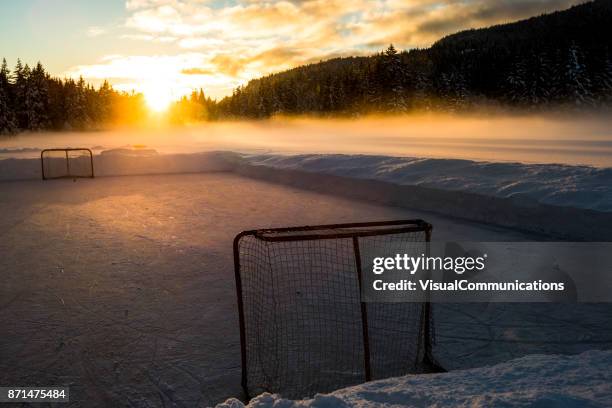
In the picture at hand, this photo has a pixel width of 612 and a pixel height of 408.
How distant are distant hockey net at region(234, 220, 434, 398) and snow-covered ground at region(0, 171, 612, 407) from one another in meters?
0.22

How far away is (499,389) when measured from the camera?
2.61m

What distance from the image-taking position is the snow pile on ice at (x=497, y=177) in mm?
8570

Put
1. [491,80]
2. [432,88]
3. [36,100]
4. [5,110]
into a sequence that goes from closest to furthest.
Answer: [5,110], [36,100], [432,88], [491,80]

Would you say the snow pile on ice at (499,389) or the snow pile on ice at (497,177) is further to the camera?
the snow pile on ice at (497,177)

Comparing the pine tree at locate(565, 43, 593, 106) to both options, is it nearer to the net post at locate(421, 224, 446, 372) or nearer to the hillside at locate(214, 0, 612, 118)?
the hillside at locate(214, 0, 612, 118)

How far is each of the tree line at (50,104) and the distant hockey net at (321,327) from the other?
5470 cm

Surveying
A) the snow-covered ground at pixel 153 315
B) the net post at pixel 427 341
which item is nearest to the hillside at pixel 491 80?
the snow-covered ground at pixel 153 315

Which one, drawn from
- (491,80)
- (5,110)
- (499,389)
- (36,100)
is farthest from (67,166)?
(491,80)

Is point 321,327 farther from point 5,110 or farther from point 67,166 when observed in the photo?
A: point 5,110

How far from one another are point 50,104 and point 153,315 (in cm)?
6457

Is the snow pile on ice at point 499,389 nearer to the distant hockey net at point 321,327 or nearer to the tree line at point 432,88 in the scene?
the distant hockey net at point 321,327

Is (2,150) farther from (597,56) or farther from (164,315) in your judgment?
(597,56)

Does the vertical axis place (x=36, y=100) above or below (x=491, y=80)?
below

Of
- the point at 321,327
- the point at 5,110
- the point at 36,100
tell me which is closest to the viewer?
the point at 321,327
